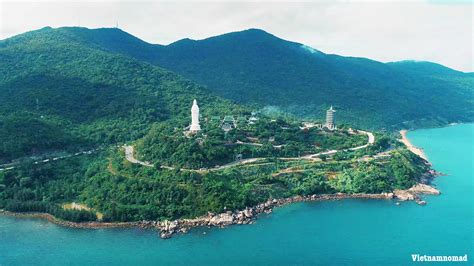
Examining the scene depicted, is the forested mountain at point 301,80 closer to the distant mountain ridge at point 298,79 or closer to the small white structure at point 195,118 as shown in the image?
the distant mountain ridge at point 298,79

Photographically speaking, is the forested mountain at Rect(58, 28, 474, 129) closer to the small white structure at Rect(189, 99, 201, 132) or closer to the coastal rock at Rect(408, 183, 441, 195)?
the coastal rock at Rect(408, 183, 441, 195)

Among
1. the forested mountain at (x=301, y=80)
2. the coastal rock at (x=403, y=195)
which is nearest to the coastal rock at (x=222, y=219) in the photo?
the coastal rock at (x=403, y=195)

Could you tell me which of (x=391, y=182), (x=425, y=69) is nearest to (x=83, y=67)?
(x=391, y=182)

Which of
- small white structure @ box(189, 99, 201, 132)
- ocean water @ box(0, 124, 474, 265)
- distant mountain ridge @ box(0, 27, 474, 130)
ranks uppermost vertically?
distant mountain ridge @ box(0, 27, 474, 130)

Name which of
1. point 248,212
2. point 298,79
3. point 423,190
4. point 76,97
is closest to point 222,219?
point 248,212

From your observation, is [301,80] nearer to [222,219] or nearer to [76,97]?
[76,97]

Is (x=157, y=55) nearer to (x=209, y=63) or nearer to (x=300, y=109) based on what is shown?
(x=209, y=63)

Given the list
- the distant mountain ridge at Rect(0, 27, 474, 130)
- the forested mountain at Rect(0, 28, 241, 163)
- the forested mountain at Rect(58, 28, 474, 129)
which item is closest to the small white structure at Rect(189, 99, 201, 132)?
the forested mountain at Rect(0, 28, 241, 163)
